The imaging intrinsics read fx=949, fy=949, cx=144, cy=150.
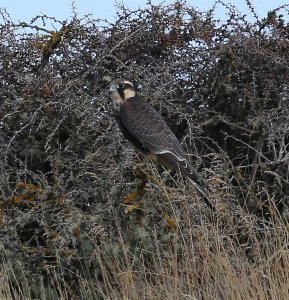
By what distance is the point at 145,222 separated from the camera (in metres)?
5.98

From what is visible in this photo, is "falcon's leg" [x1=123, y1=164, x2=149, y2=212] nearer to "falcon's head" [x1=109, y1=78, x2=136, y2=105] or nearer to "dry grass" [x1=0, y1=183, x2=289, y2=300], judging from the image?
"dry grass" [x1=0, y1=183, x2=289, y2=300]

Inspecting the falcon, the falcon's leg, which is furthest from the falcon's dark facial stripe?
the falcon's leg

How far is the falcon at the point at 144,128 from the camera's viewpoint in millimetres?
6547

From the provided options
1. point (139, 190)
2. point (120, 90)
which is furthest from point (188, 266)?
point (120, 90)

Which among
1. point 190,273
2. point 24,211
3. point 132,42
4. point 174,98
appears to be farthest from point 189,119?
point 190,273

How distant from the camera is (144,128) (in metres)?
6.60

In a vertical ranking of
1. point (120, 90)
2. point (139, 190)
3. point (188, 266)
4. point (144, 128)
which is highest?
point (120, 90)

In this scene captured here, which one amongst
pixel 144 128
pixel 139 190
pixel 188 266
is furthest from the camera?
pixel 144 128

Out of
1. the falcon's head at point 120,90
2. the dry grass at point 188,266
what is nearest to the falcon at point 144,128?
the falcon's head at point 120,90

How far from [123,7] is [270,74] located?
123cm

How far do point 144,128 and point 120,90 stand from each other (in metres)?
0.34

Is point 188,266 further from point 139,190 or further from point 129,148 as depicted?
point 129,148

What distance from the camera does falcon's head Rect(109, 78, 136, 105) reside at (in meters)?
6.71

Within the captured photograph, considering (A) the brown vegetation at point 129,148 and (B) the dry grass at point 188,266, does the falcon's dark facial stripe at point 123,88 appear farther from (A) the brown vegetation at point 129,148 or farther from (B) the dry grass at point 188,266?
(B) the dry grass at point 188,266
